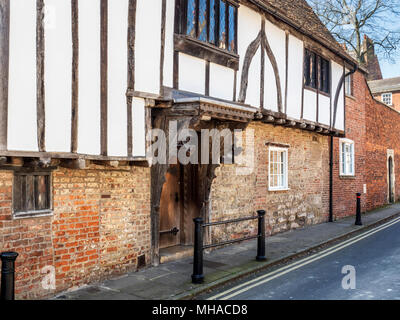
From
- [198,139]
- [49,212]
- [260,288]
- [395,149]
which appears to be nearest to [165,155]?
[198,139]

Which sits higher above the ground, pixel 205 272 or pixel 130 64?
pixel 130 64

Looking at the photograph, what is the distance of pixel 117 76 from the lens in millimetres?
6285

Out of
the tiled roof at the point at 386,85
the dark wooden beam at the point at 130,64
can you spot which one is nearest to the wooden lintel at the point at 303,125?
the dark wooden beam at the point at 130,64

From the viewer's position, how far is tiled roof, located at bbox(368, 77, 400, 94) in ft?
107

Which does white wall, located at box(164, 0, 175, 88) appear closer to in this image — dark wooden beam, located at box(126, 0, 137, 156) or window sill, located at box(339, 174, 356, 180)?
dark wooden beam, located at box(126, 0, 137, 156)

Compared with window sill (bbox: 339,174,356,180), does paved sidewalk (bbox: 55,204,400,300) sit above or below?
below

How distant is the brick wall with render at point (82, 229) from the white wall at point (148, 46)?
1580mm

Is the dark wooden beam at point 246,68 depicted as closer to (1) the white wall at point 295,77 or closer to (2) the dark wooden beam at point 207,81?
(2) the dark wooden beam at point 207,81

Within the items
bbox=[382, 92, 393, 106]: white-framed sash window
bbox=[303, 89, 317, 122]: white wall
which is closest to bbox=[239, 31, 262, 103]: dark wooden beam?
bbox=[303, 89, 317, 122]: white wall

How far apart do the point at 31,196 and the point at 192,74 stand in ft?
12.6

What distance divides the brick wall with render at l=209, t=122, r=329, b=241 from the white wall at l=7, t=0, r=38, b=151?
16.2 ft

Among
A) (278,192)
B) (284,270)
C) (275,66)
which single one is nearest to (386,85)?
(278,192)

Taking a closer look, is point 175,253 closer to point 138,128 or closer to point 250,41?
point 138,128

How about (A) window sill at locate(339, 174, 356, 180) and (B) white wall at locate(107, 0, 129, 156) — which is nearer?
(B) white wall at locate(107, 0, 129, 156)
